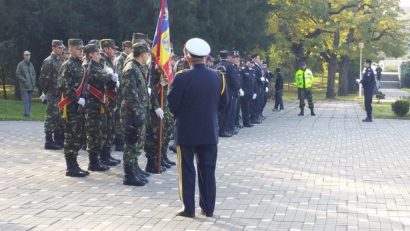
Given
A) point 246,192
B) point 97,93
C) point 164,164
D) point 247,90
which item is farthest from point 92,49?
point 247,90

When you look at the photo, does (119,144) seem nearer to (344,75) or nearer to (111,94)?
(111,94)

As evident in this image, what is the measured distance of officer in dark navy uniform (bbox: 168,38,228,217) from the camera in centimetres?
771

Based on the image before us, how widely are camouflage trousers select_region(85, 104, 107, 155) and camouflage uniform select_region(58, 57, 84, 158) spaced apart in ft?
0.75

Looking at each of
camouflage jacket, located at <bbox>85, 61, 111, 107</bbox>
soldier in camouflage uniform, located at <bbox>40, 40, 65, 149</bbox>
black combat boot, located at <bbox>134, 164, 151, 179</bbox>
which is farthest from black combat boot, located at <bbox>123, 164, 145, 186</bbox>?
soldier in camouflage uniform, located at <bbox>40, 40, 65, 149</bbox>

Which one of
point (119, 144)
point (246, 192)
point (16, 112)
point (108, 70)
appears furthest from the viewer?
point (16, 112)

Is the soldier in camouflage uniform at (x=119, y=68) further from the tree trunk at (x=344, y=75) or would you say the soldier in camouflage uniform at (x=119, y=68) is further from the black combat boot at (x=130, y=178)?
the tree trunk at (x=344, y=75)

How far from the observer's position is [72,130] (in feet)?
33.5

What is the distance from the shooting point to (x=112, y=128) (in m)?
11.6

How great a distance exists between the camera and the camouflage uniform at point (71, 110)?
1020 centimetres

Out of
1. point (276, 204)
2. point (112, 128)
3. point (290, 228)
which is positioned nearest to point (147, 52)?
point (112, 128)

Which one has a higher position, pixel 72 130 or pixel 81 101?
pixel 81 101

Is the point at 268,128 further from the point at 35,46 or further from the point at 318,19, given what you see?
the point at 318,19

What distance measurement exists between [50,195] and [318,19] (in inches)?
1278

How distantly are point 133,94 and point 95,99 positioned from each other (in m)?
1.42
